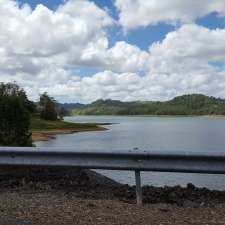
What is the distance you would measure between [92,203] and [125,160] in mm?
857

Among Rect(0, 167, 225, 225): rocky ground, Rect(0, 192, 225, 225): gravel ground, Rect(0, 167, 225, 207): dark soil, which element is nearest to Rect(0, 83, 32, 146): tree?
Rect(0, 167, 225, 207): dark soil

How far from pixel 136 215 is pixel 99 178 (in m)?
4.48

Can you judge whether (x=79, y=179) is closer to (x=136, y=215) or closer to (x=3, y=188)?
(x=3, y=188)

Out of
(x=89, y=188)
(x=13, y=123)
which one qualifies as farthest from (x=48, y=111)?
(x=89, y=188)

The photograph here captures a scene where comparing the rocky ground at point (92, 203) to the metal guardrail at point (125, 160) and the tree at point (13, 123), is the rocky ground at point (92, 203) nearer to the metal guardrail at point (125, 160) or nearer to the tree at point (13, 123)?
the metal guardrail at point (125, 160)

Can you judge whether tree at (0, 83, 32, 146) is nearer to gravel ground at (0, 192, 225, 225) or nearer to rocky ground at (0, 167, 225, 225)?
rocky ground at (0, 167, 225, 225)

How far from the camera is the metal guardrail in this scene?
24.7 feet

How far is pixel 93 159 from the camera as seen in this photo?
8039 mm

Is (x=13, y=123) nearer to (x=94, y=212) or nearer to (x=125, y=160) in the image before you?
(x=125, y=160)

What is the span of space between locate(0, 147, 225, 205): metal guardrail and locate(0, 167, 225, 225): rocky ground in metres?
0.58

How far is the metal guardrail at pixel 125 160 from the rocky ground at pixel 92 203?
0.58 metres

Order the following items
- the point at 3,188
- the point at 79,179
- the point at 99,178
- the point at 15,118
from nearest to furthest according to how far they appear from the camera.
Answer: the point at 3,188 < the point at 79,179 < the point at 99,178 < the point at 15,118

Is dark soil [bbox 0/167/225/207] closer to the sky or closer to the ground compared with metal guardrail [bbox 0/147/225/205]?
closer to the ground

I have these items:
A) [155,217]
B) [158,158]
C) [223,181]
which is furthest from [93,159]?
[223,181]
